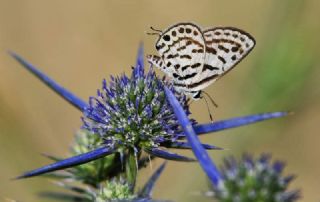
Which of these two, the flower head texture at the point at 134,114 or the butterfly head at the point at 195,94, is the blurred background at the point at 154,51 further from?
the butterfly head at the point at 195,94

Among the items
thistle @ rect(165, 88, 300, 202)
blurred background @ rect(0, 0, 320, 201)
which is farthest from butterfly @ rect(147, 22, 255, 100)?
blurred background @ rect(0, 0, 320, 201)

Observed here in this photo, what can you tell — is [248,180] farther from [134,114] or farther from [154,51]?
[154,51]

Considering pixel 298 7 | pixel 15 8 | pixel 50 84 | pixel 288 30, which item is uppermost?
pixel 15 8

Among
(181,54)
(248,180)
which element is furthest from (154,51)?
(248,180)

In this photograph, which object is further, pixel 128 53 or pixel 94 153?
pixel 128 53

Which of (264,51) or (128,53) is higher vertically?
(128,53)

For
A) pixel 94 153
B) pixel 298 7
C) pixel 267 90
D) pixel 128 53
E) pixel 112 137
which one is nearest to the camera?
pixel 94 153

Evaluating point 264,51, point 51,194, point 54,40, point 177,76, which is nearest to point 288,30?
point 264,51

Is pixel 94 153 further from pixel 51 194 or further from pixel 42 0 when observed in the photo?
pixel 42 0
